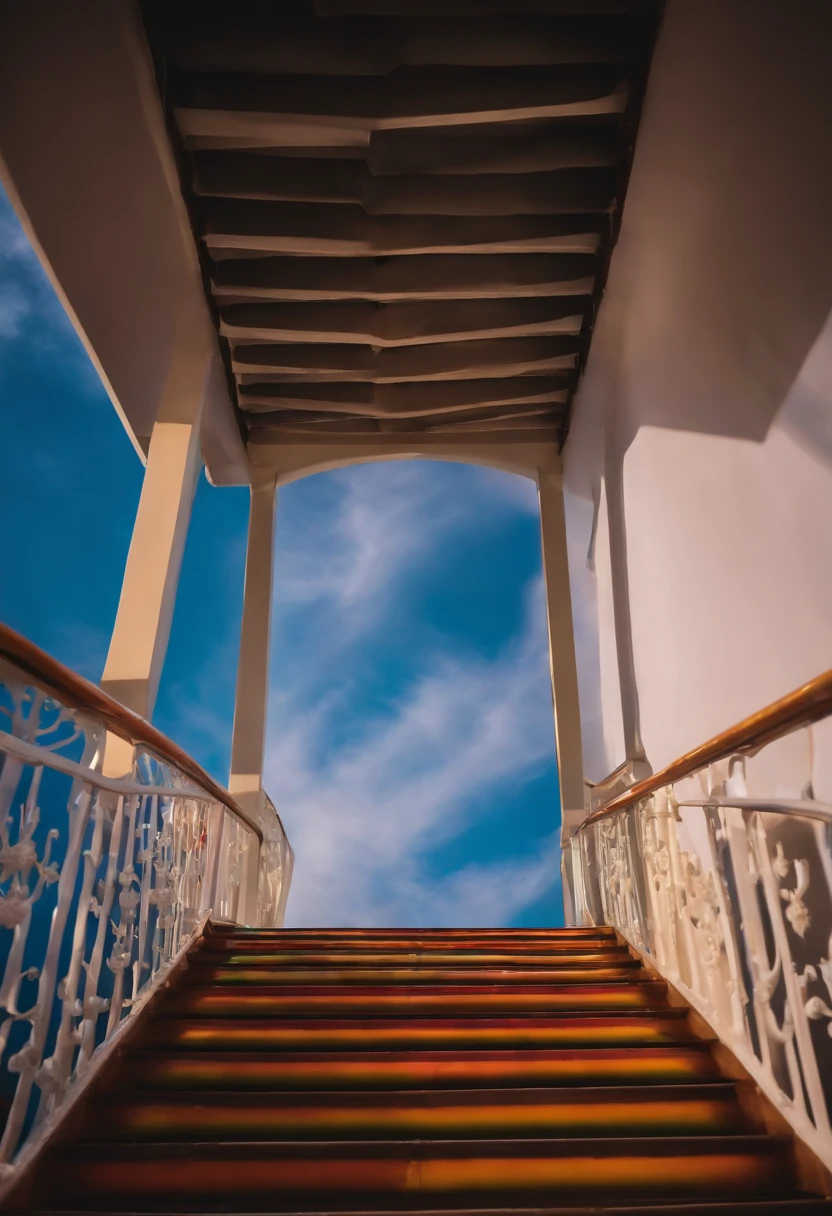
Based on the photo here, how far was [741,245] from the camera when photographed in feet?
11.4

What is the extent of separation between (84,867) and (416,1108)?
1050 mm

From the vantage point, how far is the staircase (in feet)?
5.57

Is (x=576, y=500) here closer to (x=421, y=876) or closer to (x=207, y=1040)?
(x=207, y=1040)

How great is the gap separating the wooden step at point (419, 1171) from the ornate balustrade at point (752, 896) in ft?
0.72

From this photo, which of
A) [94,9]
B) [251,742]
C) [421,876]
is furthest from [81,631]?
[421,876]

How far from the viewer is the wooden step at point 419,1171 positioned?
1.69 m

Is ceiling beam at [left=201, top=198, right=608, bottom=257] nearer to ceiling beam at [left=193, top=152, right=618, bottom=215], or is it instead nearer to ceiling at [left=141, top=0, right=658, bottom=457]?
ceiling at [left=141, top=0, right=658, bottom=457]

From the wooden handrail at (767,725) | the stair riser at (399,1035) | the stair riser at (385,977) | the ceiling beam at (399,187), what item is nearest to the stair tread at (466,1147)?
the stair riser at (399,1035)

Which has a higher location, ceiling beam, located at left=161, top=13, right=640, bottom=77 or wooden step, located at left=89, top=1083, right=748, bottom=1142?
ceiling beam, located at left=161, top=13, right=640, bottom=77

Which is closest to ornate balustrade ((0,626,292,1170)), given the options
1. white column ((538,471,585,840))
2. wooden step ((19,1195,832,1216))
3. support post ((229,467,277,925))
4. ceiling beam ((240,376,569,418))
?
wooden step ((19,1195,832,1216))

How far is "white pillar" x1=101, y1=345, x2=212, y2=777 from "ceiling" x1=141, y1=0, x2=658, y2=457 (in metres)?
0.94

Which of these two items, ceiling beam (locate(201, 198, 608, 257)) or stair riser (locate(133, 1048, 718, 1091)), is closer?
stair riser (locate(133, 1048, 718, 1091))

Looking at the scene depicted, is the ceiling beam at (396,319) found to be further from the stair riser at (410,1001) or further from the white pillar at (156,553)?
the stair riser at (410,1001)

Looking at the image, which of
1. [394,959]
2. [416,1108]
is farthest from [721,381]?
[416,1108]
